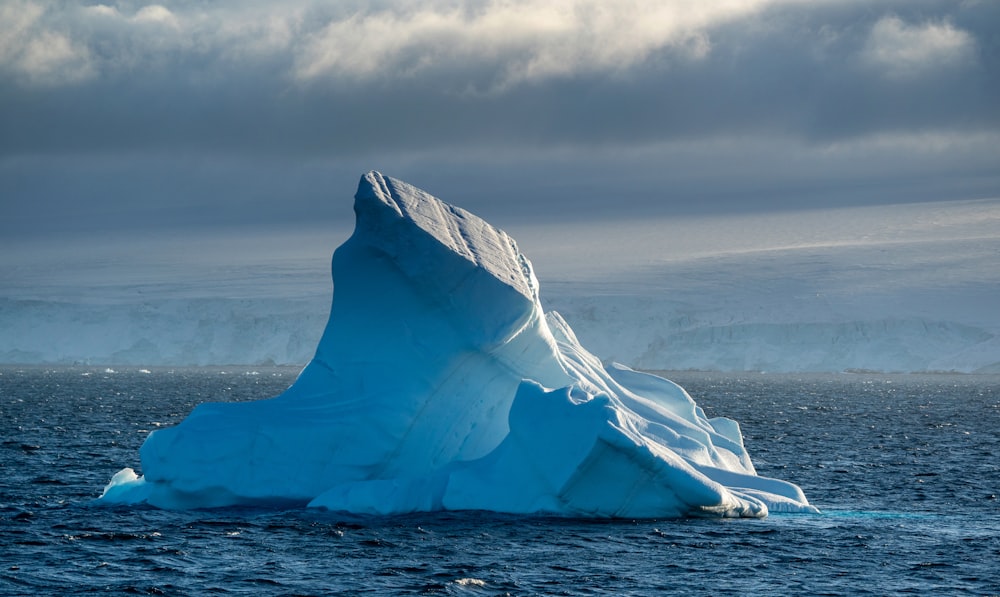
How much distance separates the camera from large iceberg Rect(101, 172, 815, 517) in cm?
2520

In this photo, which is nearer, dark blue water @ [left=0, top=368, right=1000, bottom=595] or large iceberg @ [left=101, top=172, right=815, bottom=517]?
dark blue water @ [left=0, top=368, right=1000, bottom=595]

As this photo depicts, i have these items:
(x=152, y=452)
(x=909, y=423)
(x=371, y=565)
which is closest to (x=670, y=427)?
(x=371, y=565)

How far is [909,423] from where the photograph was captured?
204 feet

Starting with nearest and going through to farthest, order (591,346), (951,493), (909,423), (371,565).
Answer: (371,565) → (951,493) → (909,423) → (591,346)

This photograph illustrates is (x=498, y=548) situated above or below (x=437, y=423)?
below

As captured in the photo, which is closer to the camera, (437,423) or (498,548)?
(498,548)

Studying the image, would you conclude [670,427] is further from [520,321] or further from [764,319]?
[764,319]

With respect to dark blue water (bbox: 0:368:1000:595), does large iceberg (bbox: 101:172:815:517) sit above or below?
above

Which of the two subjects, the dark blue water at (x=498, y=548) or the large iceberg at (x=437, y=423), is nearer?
the dark blue water at (x=498, y=548)

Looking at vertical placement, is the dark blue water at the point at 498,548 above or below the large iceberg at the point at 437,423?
below

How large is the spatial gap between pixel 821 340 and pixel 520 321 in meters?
141

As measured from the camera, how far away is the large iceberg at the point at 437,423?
2520cm

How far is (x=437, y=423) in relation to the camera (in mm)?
27406

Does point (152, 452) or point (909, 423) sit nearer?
point (152, 452)
